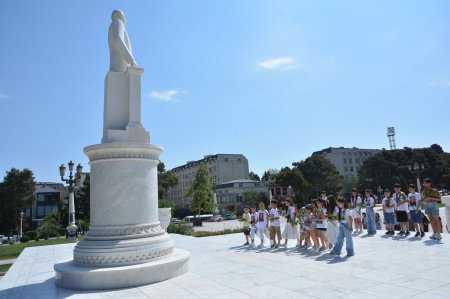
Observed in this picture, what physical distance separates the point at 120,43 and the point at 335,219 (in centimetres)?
850

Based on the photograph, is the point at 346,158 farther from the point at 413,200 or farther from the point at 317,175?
the point at 413,200

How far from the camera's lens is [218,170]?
90.5m

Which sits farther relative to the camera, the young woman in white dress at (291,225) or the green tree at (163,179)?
the green tree at (163,179)

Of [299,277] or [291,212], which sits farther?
[291,212]

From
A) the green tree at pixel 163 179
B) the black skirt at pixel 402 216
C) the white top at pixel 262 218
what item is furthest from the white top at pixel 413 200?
the green tree at pixel 163 179

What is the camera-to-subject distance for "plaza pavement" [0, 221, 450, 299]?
558 cm

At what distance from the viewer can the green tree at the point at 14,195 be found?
48.8 metres

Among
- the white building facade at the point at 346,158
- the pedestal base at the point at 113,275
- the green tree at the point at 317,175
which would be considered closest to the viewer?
the pedestal base at the point at 113,275

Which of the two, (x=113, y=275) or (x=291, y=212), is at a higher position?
(x=291, y=212)

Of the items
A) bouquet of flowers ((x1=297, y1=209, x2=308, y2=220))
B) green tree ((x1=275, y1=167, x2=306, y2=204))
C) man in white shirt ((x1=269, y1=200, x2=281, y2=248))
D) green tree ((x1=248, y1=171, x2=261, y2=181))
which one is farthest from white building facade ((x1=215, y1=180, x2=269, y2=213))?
bouquet of flowers ((x1=297, y1=209, x2=308, y2=220))

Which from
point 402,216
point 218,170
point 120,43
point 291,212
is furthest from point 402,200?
point 218,170

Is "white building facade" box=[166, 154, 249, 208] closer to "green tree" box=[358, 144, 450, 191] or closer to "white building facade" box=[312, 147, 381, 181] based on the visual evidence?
"white building facade" box=[312, 147, 381, 181]

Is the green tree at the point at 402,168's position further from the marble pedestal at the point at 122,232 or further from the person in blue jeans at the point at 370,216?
the marble pedestal at the point at 122,232

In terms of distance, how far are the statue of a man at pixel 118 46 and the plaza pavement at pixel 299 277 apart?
6.00m
